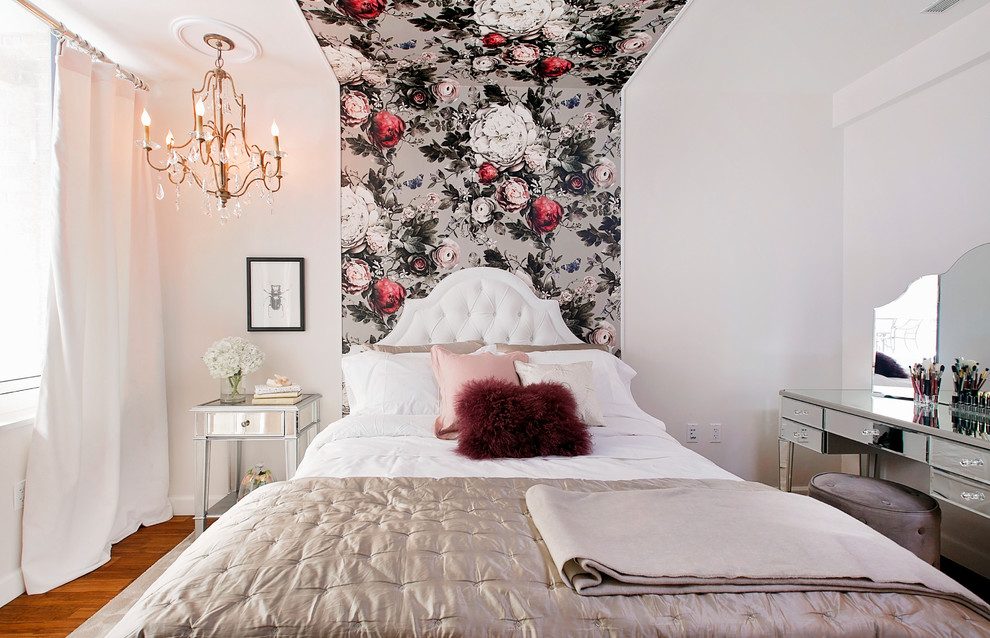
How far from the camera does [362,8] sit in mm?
2316

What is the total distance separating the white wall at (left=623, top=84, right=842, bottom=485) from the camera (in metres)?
3.15

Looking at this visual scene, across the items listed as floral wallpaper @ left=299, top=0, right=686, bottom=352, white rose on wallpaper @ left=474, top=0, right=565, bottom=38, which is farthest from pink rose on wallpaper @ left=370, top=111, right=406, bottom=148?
white rose on wallpaper @ left=474, top=0, right=565, bottom=38

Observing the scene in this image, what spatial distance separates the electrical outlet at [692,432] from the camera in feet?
10.4

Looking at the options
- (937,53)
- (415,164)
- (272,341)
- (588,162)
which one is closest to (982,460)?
(937,53)

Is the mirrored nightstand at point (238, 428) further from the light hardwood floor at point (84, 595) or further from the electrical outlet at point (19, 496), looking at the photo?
the electrical outlet at point (19, 496)

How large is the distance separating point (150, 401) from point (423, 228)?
5.58 ft

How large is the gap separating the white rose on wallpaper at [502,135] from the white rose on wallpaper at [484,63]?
0.82 ft

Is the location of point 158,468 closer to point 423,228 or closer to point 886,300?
point 423,228

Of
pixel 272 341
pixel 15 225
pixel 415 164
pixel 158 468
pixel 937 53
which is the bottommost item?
pixel 158 468

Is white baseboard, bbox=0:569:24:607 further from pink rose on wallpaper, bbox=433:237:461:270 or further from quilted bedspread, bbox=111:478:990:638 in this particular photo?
pink rose on wallpaper, bbox=433:237:461:270

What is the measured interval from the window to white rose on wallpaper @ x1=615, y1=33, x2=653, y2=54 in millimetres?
2587

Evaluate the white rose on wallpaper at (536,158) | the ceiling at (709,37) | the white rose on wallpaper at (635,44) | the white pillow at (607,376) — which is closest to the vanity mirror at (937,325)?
the ceiling at (709,37)

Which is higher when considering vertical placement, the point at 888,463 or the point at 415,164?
the point at 415,164

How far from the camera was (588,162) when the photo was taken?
312 centimetres
